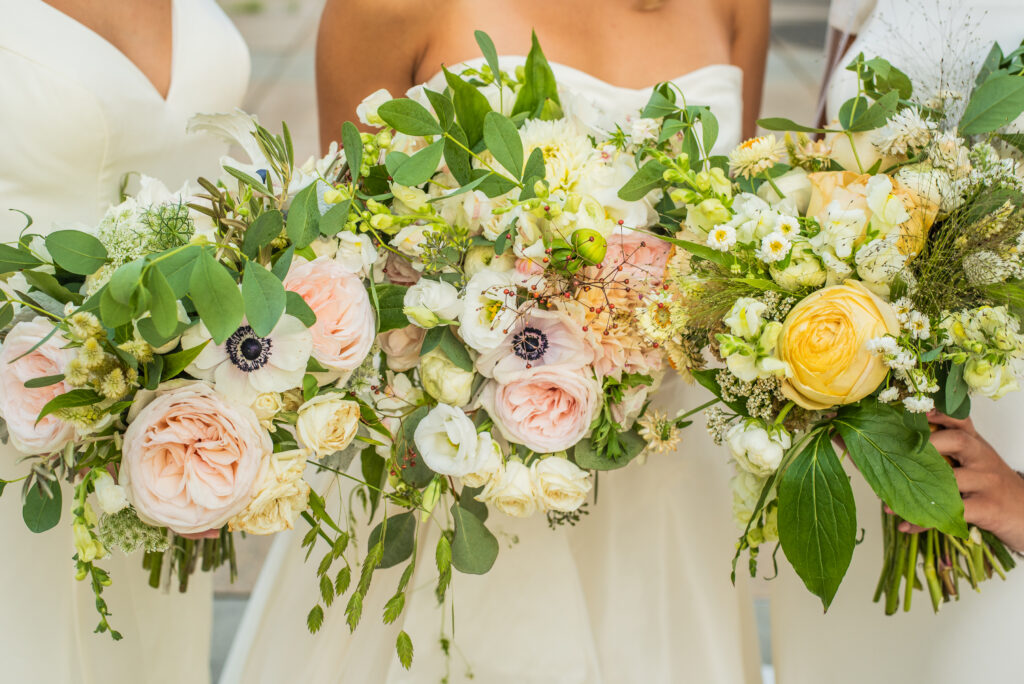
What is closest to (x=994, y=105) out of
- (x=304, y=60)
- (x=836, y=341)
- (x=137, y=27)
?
(x=836, y=341)

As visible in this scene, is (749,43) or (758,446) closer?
(758,446)

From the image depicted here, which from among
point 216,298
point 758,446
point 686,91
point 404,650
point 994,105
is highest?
point 686,91

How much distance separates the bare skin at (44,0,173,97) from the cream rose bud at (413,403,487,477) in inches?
36.1

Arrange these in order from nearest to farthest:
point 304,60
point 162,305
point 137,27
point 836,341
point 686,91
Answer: point 162,305
point 836,341
point 137,27
point 686,91
point 304,60

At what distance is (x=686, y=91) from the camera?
1.51m

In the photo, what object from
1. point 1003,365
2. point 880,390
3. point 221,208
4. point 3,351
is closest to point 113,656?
point 3,351

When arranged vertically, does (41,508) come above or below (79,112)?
below

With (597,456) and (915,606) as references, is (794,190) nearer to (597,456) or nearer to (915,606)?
(597,456)

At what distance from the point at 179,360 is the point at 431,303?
0.93 ft

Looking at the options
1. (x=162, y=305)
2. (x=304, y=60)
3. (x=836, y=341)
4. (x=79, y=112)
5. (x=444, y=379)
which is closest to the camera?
(x=162, y=305)

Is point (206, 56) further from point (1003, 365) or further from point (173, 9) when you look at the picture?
point (1003, 365)

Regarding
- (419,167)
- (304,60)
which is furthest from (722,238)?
(304,60)

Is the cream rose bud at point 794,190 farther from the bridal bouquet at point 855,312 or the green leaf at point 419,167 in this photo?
the green leaf at point 419,167

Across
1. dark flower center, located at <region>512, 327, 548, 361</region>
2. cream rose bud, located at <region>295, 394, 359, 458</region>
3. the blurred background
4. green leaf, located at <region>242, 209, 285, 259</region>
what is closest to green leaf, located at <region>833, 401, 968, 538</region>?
dark flower center, located at <region>512, 327, 548, 361</region>
